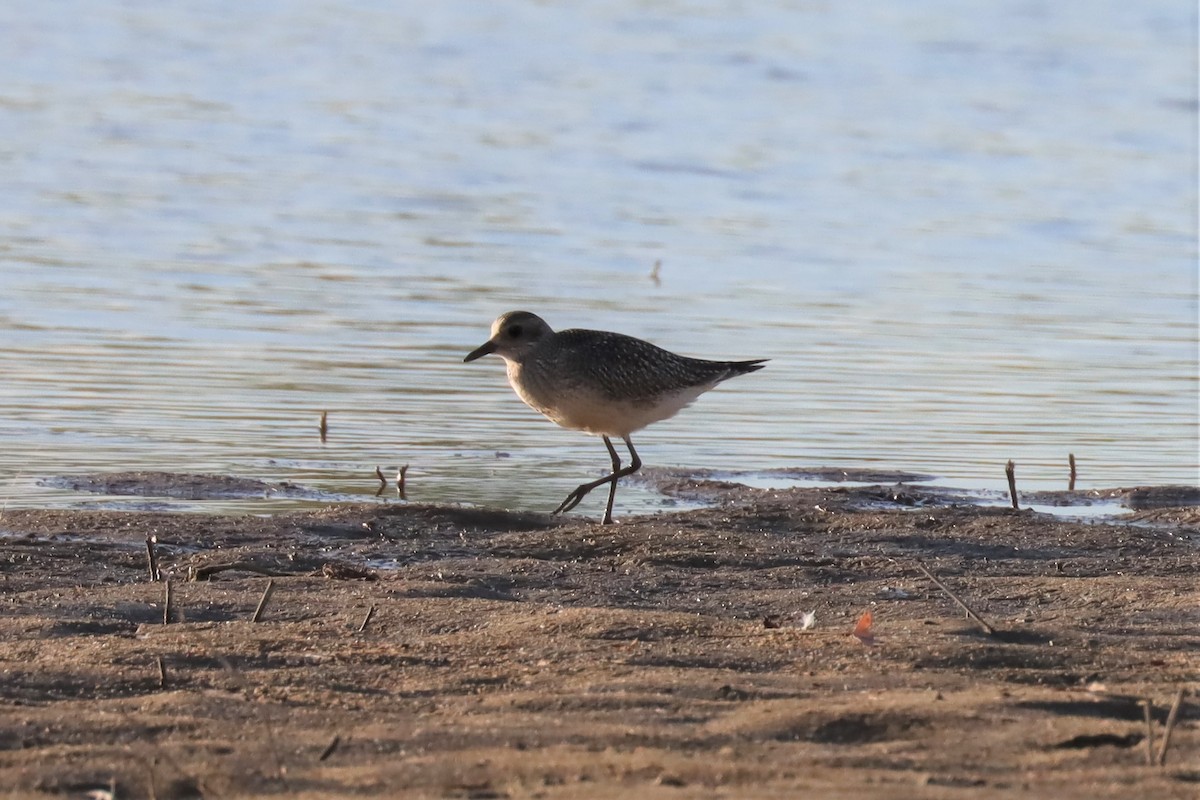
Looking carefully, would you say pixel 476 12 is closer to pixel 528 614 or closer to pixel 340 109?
pixel 340 109

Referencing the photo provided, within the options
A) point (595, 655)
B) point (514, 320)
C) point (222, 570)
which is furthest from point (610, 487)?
point (595, 655)

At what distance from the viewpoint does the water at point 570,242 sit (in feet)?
33.3

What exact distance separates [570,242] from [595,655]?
34.2 ft

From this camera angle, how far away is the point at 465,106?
23.2 meters

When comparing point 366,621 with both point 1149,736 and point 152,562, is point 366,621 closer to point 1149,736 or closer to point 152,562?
point 152,562

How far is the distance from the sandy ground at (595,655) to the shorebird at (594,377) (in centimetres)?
92

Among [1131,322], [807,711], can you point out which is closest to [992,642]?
[807,711]

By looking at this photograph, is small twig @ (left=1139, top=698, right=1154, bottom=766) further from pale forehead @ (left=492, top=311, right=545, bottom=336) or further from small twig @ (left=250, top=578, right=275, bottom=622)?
pale forehead @ (left=492, top=311, right=545, bottom=336)

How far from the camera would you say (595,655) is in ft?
17.5

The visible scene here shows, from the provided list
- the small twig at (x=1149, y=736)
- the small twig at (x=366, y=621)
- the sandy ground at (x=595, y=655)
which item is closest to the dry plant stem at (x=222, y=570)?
the sandy ground at (x=595, y=655)

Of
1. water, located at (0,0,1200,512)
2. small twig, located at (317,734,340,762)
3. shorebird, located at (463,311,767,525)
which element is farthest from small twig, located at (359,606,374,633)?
shorebird, located at (463,311,767,525)

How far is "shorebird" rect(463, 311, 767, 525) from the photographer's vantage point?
888cm

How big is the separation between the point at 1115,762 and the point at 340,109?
18906 mm

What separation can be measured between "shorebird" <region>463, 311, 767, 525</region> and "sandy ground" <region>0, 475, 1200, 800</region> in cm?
92
